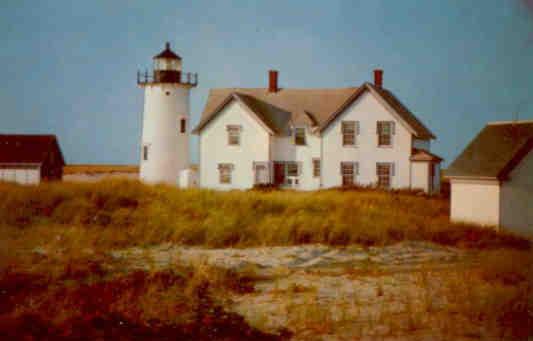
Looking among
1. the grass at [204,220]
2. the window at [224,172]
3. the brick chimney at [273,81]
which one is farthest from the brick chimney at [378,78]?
the grass at [204,220]

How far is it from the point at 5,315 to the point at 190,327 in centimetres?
248

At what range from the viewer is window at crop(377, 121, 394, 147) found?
89.3 feet

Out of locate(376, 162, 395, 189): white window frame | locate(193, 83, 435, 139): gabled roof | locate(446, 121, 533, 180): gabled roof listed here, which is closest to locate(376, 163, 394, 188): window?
locate(376, 162, 395, 189): white window frame

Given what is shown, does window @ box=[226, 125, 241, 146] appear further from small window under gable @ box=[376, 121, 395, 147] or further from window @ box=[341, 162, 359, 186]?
small window under gable @ box=[376, 121, 395, 147]

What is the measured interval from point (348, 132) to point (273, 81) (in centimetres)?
563

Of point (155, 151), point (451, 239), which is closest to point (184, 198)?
point (451, 239)

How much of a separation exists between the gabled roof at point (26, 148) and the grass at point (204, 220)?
1677 centimetres

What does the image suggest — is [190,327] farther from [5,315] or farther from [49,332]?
[5,315]

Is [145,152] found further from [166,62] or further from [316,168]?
[316,168]

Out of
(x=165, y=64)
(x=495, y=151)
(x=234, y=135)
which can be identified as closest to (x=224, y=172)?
(x=234, y=135)

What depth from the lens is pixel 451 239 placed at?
46.9 feet

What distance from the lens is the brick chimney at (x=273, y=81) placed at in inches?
1215

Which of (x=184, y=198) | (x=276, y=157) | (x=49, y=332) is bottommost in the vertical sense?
(x=49, y=332)

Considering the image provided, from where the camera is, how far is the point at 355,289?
31.0 feet
